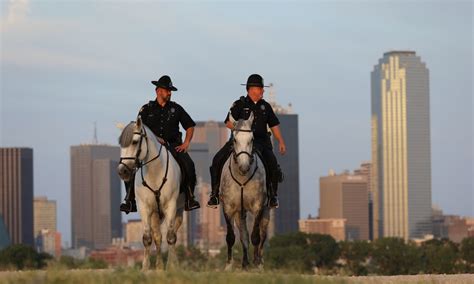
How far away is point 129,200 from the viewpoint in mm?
29047

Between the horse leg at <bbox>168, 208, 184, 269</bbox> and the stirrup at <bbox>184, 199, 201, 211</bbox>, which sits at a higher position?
the stirrup at <bbox>184, 199, 201, 211</bbox>

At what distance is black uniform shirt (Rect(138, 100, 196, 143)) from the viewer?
97.3 feet

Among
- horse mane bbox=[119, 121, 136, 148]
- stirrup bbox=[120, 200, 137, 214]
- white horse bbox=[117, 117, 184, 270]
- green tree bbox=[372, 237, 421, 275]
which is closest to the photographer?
horse mane bbox=[119, 121, 136, 148]

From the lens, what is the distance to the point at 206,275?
23.0 meters

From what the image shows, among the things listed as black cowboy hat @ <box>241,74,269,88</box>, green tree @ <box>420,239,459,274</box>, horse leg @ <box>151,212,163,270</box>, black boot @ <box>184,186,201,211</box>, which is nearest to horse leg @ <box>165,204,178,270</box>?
horse leg @ <box>151,212,163,270</box>

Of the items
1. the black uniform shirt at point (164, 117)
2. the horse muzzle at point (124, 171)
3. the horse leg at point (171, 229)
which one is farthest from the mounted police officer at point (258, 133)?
the horse muzzle at point (124, 171)

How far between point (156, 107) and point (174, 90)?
0.58 meters

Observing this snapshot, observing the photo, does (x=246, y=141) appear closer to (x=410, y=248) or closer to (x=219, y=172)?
(x=219, y=172)

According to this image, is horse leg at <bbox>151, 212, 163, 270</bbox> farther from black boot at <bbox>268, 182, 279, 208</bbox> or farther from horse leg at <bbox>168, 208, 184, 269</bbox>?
black boot at <bbox>268, 182, 279, 208</bbox>

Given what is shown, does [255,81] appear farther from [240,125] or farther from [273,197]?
[273,197]

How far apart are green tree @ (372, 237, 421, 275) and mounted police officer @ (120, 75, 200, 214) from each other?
152 meters

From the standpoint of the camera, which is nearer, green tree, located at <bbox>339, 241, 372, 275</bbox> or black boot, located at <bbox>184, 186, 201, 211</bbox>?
black boot, located at <bbox>184, 186, 201, 211</bbox>

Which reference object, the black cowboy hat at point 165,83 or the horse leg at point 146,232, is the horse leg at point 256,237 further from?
the black cowboy hat at point 165,83

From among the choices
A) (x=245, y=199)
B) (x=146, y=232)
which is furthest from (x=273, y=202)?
(x=146, y=232)
